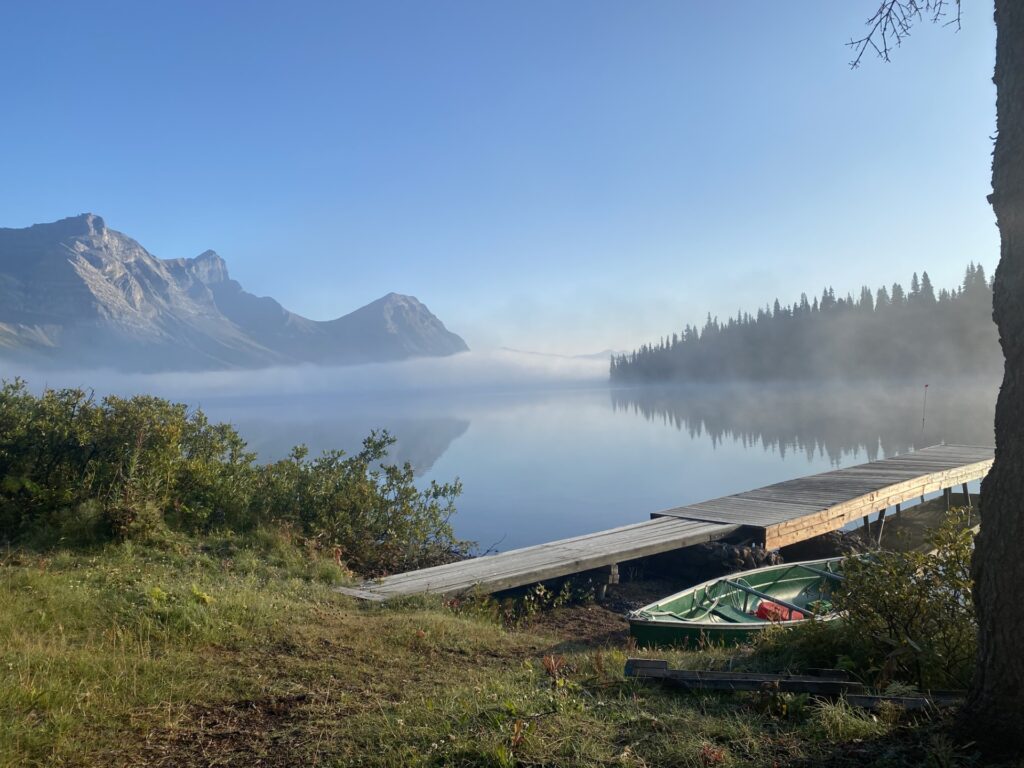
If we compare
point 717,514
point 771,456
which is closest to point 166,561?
point 717,514

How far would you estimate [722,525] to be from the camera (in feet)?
41.1

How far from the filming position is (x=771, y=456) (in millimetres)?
31297

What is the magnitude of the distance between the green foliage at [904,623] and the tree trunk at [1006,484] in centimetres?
→ 114

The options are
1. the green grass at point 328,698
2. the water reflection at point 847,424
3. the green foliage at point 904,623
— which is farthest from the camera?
the water reflection at point 847,424

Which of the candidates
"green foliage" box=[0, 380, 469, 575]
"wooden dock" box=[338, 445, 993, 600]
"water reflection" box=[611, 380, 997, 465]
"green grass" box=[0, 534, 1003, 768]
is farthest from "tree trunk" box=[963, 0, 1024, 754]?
"water reflection" box=[611, 380, 997, 465]

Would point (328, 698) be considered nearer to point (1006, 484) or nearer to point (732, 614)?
point (1006, 484)

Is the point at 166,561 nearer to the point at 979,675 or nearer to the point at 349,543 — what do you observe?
the point at 349,543

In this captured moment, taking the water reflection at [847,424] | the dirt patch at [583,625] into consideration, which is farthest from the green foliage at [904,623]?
the water reflection at [847,424]

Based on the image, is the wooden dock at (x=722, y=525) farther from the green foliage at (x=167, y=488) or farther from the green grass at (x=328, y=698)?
the green grass at (x=328, y=698)

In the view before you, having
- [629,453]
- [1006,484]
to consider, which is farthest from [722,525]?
[629,453]

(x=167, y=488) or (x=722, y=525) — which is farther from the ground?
(x=167, y=488)

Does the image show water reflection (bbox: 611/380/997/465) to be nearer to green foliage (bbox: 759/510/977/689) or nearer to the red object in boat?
the red object in boat

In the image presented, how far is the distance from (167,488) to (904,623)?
8791 millimetres

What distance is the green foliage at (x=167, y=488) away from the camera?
8812 mm
